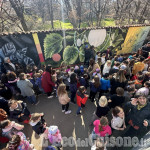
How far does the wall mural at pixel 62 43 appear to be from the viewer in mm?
6086

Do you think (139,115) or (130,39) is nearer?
(139,115)

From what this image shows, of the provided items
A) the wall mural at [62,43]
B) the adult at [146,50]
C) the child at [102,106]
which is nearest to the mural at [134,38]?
the wall mural at [62,43]

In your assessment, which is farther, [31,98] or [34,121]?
[31,98]

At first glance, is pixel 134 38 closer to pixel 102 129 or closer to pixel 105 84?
pixel 105 84

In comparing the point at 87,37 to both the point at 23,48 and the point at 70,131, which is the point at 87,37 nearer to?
the point at 23,48

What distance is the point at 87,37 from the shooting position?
7250mm

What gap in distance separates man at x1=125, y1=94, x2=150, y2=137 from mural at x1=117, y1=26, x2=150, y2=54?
644 cm

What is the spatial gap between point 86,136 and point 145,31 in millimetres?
8834

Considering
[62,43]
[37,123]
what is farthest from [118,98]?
[62,43]

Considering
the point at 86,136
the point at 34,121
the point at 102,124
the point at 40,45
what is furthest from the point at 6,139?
the point at 40,45

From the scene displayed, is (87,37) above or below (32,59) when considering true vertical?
above

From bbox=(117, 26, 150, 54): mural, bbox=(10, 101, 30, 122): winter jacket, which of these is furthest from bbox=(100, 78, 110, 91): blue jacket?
bbox=(117, 26, 150, 54): mural

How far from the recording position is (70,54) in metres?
7.40

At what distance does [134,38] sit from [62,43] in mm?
5553
